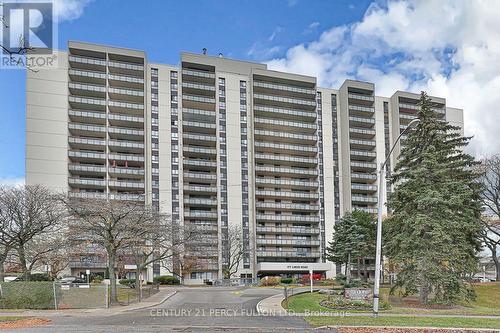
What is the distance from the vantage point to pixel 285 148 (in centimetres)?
9138

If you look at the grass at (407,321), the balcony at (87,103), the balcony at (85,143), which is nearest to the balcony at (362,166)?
the balcony at (85,143)

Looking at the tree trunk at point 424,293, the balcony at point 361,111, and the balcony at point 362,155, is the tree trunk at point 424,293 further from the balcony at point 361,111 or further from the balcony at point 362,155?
the balcony at point 361,111

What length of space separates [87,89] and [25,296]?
59269 millimetres

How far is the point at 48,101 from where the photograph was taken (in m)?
79.6

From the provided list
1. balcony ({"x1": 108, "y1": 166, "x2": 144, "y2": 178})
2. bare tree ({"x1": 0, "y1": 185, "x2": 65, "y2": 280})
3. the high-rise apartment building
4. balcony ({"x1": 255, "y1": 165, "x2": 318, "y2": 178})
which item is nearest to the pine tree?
bare tree ({"x1": 0, "y1": 185, "x2": 65, "y2": 280})

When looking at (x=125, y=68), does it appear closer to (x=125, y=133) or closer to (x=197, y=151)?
(x=125, y=133)

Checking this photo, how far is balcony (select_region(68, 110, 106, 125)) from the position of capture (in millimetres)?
80500

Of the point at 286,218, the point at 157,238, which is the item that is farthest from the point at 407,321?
the point at 286,218

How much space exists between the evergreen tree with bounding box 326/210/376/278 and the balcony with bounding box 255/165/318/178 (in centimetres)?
3100

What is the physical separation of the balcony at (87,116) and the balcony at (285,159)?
95.6 feet

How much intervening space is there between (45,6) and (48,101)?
230 feet

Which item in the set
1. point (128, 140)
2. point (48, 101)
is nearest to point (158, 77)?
point (128, 140)

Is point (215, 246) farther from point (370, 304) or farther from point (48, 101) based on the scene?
point (370, 304)

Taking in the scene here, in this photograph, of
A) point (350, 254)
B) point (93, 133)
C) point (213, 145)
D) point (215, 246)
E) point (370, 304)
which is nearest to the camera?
point (370, 304)
